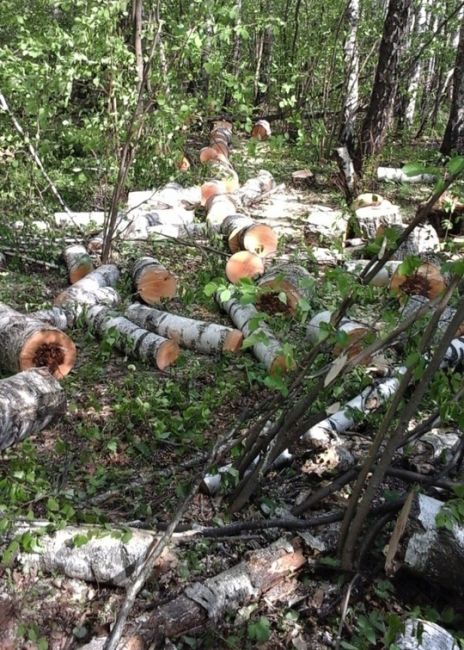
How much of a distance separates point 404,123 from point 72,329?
1206 cm

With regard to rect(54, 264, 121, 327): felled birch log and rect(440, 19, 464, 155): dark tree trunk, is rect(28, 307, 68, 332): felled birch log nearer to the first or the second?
rect(54, 264, 121, 327): felled birch log

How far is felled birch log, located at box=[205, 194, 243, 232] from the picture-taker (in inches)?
283

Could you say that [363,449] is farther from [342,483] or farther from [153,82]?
[153,82]

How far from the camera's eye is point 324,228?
24.2 feet

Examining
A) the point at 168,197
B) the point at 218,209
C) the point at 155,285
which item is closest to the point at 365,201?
the point at 218,209

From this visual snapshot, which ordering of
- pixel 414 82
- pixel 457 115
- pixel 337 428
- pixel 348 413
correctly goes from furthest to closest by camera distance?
pixel 414 82 < pixel 457 115 < pixel 337 428 < pixel 348 413

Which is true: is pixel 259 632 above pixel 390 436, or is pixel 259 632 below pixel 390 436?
below

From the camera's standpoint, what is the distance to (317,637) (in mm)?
2385

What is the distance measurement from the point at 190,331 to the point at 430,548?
284 centimetres

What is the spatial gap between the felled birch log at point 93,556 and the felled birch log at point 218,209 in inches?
196

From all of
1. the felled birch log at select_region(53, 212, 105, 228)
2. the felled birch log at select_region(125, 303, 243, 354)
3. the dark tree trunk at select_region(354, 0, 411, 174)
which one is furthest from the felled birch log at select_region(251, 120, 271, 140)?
the felled birch log at select_region(125, 303, 243, 354)

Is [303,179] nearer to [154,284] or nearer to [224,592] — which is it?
[154,284]

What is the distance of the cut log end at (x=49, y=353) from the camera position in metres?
4.19

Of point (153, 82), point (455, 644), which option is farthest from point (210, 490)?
point (153, 82)
